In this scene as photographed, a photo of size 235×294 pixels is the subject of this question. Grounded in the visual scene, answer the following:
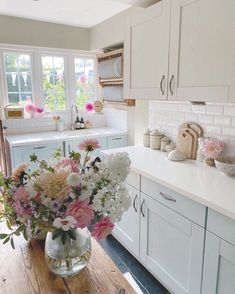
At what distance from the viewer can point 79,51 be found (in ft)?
11.6

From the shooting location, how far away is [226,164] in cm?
154

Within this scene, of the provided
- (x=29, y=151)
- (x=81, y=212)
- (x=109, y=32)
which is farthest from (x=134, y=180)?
(x=109, y=32)

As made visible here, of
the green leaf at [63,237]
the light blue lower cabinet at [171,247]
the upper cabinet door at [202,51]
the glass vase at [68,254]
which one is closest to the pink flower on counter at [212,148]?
the upper cabinet door at [202,51]

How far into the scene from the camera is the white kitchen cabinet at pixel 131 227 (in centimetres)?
184

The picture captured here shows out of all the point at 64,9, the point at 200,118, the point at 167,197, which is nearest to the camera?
the point at 167,197

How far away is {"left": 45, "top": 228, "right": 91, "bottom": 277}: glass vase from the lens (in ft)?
2.63

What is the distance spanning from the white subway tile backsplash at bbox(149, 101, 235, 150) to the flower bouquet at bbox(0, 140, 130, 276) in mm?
1210

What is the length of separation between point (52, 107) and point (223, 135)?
98.4 inches

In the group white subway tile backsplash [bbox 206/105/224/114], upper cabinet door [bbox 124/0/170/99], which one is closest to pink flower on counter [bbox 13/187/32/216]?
upper cabinet door [bbox 124/0/170/99]

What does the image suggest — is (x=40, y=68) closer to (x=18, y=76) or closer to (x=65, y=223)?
(x=18, y=76)

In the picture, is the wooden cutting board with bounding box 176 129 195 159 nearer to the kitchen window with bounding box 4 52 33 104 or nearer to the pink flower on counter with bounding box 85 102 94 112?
the pink flower on counter with bounding box 85 102 94 112

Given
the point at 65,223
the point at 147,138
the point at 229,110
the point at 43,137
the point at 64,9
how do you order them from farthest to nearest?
the point at 43,137 < the point at 64,9 < the point at 147,138 < the point at 229,110 < the point at 65,223

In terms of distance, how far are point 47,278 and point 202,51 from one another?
1386mm

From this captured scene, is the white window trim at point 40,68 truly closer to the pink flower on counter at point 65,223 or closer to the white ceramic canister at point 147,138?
the white ceramic canister at point 147,138
